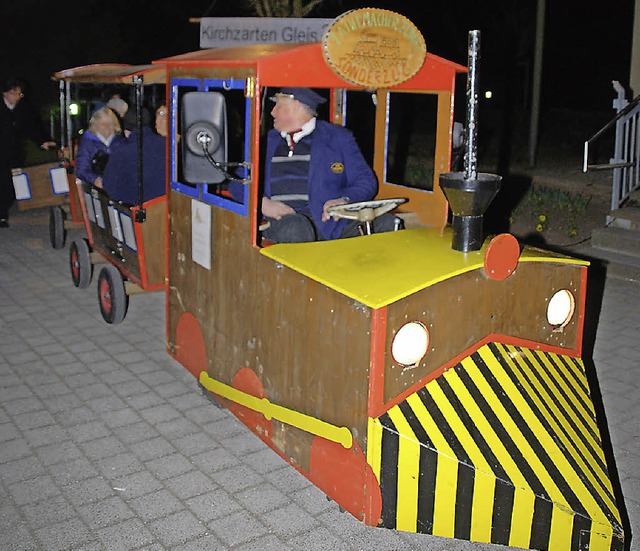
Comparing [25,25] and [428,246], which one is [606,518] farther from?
[25,25]

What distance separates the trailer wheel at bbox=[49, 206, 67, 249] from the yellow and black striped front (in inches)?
277

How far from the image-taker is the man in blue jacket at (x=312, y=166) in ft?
17.4

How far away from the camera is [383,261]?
4086 mm

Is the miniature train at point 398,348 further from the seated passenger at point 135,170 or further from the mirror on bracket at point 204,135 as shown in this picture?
the seated passenger at point 135,170

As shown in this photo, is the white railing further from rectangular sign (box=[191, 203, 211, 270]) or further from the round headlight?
the round headlight

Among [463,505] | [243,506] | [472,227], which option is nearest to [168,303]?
[243,506]

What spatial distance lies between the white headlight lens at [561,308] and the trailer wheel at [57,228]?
273 inches

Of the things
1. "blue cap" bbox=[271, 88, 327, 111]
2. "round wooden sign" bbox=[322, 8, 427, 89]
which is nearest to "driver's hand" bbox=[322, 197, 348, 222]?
"blue cap" bbox=[271, 88, 327, 111]

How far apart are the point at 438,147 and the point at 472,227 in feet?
3.69

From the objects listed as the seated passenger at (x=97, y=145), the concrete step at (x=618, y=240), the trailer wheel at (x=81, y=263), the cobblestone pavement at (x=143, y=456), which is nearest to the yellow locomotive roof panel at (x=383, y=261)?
the cobblestone pavement at (x=143, y=456)

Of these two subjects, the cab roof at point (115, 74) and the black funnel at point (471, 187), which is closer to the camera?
the black funnel at point (471, 187)

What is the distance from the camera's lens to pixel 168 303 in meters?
5.84

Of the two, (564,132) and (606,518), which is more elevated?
(564,132)

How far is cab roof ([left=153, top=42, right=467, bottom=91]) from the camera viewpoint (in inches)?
165
